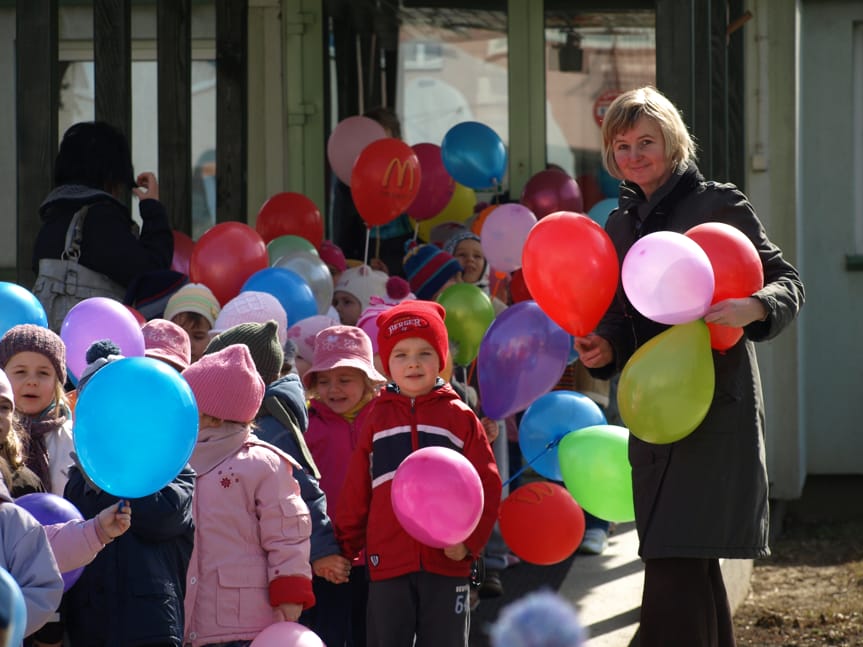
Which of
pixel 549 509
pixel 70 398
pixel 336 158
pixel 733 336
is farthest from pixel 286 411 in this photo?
pixel 336 158

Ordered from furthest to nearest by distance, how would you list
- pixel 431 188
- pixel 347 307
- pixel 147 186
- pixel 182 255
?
pixel 431 188
pixel 182 255
pixel 347 307
pixel 147 186

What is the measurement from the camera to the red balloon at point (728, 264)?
11.5 feet

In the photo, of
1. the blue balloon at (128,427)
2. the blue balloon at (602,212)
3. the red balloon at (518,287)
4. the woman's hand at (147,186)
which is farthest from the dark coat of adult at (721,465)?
the blue balloon at (602,212)

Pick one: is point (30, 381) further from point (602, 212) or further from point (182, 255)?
point (602, 212)

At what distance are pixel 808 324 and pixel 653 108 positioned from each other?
578 centimetres

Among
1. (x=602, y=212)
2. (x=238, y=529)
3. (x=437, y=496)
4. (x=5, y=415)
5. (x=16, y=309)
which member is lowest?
(x=238, y=529)

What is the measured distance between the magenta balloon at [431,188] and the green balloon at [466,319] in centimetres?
160

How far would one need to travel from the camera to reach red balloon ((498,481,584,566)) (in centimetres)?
473

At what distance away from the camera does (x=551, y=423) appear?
4926 millimetres

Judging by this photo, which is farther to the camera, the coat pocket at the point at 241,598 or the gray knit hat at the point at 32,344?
the gray knit hat at the point at 32,344

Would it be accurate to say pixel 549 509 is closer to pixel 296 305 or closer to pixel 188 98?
pixel 296 305

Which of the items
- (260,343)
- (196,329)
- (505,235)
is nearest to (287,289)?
(196,329)

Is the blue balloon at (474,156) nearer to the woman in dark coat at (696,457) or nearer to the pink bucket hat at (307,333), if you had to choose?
the pink bucket hat at (307,333)

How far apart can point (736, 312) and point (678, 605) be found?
0.79 m
